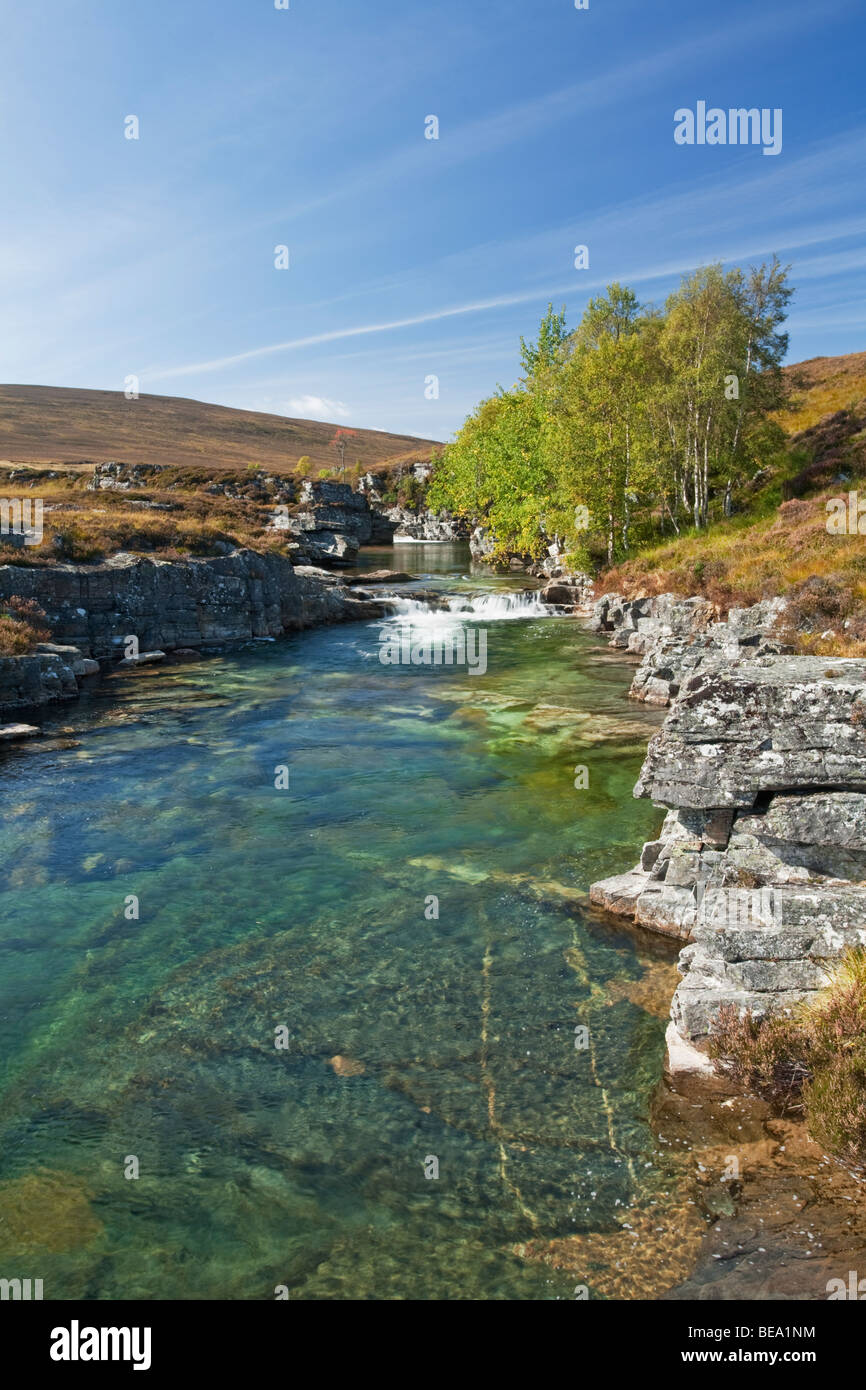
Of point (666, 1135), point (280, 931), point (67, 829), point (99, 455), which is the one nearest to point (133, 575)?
point (67, 829)

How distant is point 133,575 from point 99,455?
10744 cm

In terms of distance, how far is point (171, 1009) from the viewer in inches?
357

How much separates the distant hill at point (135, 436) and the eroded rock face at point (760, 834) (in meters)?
117

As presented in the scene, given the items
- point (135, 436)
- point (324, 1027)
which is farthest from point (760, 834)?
point (135, 436)

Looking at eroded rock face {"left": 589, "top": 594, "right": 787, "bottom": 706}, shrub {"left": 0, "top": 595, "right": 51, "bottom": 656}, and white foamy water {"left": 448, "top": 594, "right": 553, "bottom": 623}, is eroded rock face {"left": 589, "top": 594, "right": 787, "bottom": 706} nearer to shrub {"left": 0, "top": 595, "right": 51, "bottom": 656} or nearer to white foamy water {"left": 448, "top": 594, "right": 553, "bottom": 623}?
white foamy water {"left": 448, "top": 594, "right": 553, "bottom": 623}

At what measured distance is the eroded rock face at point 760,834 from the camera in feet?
25.0

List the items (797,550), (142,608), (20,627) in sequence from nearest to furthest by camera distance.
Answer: (20,627), (797,550), (142,608)

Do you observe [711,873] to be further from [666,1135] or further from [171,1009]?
[171,1009]

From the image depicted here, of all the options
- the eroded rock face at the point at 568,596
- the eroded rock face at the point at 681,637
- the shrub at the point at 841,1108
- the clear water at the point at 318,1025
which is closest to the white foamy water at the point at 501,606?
the eroded rock face at the point at 568,596

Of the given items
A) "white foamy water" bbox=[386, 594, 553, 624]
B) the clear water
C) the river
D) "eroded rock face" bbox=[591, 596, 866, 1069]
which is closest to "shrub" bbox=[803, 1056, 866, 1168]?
"eroded rock face" bbox=[591, 596, 866, 1069]

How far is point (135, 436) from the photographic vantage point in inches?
6156

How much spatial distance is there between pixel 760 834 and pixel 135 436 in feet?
558

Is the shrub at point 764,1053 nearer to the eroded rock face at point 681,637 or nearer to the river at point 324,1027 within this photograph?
the river at point 324,1027

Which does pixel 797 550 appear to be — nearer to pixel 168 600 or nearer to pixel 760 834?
pixel 760 834
